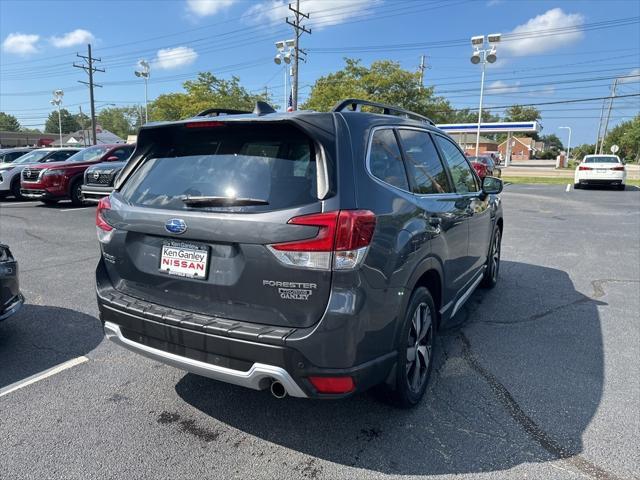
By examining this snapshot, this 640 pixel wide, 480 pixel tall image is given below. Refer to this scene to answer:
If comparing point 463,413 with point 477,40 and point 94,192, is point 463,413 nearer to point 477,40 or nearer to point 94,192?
point 94,192

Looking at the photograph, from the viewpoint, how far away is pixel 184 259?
2557mm

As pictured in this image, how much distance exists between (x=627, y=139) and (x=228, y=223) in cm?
8701

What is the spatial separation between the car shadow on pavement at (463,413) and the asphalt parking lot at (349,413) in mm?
10

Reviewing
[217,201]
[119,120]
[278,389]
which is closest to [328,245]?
[217,201]

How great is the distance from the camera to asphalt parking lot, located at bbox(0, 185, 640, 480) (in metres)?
2.48

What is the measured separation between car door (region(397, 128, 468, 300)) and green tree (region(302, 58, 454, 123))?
3141 cm

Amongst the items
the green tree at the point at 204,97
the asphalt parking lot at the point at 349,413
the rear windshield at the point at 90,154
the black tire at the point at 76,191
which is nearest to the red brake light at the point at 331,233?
the asphalt parking lot at the point at 349,413

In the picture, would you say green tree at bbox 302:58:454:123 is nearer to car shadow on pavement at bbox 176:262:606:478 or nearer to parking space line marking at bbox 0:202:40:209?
parking space line marking at bbox 0:202:40:209

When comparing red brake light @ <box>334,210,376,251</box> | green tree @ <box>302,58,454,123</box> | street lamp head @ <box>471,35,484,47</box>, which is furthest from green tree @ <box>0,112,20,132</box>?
red brake light @ <box>334,210,376,251</box>

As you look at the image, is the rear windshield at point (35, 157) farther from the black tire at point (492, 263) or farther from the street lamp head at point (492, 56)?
the street lamp head at point (492, 56)

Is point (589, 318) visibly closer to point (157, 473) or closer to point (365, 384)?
point (365, 384)

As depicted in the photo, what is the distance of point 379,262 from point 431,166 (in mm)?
1448

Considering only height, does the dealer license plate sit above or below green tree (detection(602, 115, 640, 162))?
below

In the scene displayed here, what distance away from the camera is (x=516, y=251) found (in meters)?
7.89
